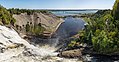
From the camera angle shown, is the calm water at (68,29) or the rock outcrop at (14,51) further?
the calm water at (68,29)

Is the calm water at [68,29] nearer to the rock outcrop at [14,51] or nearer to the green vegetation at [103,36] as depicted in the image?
the green vegetation at [103,36]

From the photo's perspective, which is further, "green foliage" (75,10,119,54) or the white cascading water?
"green foliage" (75,10,119,54)

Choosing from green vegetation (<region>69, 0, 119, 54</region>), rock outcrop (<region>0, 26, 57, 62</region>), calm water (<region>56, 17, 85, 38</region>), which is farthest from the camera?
calm water (<region>56, 17, 85, 38</region>)

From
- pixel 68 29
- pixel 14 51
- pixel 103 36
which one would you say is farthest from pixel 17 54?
pixel 68 29

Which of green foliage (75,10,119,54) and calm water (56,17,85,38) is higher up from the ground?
green foliage (75,10,119,54)

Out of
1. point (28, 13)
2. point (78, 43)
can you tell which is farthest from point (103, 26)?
point (28, 13)

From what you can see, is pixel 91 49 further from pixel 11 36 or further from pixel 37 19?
pixel 37 19

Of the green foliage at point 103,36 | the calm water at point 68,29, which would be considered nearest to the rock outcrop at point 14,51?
the green foliage at point 103,36

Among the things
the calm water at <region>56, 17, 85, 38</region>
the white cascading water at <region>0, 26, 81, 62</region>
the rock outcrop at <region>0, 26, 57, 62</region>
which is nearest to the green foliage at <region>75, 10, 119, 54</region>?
the white cascading water at <region>0, 26, 81, 62</region>

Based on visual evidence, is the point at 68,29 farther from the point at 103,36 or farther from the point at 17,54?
the point at 17,54

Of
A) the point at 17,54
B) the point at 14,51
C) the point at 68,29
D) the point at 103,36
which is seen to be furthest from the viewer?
the point at 68,29

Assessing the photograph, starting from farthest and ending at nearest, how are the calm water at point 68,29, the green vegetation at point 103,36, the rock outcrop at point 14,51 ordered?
the calm water at point 68,29
the green vegetation at point 103,36
the rock outcrop at point 14,51

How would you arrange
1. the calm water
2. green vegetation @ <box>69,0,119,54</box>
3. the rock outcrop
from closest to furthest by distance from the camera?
the rock outcrop
green vegetation @ <box>69,0,119,54</box>
the calm water

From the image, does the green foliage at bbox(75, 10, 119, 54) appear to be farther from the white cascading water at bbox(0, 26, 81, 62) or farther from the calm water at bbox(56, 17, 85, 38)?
the calm water at bbox(56, 17, 85, 38)
